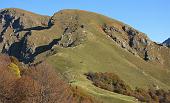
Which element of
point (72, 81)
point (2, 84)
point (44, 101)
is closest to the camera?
point (44, 101)

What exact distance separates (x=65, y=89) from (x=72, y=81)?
111 metres

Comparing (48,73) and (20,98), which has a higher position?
(48,73)

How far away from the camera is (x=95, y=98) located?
16288cm

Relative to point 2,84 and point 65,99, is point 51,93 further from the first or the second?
point 2,84

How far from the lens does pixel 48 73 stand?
77.2 m

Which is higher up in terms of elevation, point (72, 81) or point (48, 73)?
point (48, 73)

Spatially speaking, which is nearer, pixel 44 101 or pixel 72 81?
pixel 44 101

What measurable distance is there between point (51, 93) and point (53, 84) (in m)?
1.71

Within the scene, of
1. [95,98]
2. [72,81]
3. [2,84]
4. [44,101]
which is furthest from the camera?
[72,81]

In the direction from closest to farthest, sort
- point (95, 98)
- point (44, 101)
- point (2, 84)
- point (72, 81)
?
point (44, 101)
point (2, 84)
point (95, 98)
point (72, 81)

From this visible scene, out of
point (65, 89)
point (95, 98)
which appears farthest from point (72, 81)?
point (65, 89)

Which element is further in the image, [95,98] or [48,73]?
[95,98]

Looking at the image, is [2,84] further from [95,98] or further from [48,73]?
[95,98]

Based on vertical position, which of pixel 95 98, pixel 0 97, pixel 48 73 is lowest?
pixel 95 98
